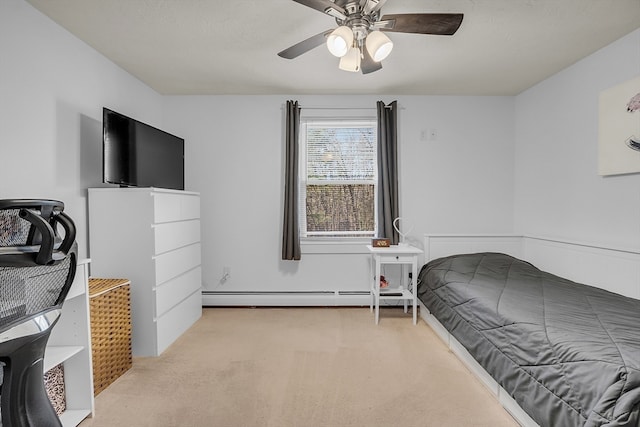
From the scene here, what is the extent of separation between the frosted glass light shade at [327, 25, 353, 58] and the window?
1.92 meters

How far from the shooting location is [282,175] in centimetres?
384

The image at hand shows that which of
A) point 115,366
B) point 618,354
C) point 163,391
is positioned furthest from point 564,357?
point 115,366

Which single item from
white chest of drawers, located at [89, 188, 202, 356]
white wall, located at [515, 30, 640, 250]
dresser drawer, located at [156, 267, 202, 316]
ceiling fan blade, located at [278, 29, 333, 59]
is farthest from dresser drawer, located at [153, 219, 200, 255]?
white wall, located at [515, 30, 640, 250]

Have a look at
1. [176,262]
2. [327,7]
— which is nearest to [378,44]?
[327,7]

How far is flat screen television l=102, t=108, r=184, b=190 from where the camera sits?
2.54 meters

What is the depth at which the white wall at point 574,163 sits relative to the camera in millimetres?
2525

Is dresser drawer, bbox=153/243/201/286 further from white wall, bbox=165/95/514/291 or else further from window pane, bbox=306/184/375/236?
window pane, bbox=306/184/375/236

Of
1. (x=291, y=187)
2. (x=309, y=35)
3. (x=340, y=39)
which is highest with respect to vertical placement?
(x=309, y=35)

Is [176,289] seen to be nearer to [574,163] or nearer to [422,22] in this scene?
[422,22]

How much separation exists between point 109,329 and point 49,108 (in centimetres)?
144

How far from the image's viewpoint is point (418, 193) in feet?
12.7

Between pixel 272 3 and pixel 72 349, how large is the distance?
2.21 m

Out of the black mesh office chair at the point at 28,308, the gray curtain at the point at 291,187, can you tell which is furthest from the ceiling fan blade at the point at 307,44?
the black mesh office chair at the point at 28,308

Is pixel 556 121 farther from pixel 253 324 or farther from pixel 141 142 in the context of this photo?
pixel 141 142
